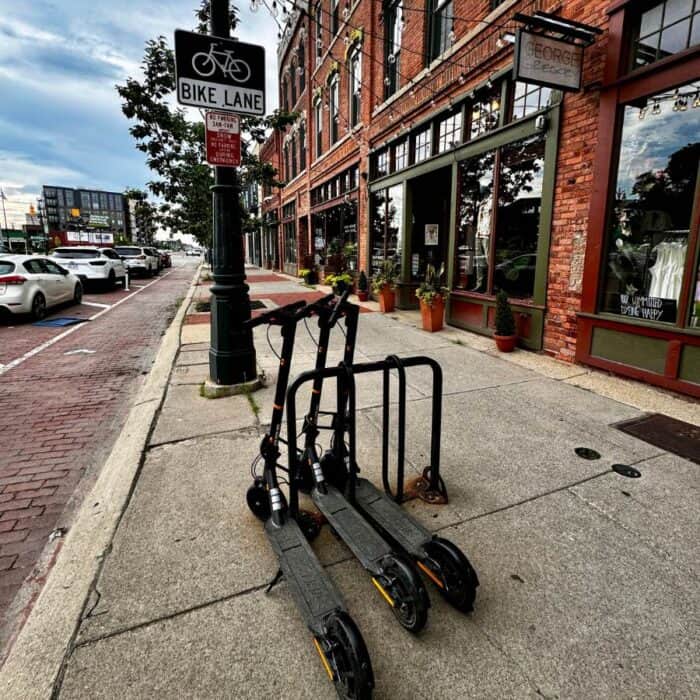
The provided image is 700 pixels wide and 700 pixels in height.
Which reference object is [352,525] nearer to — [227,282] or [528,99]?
[227,282]

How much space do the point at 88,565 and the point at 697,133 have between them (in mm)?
6331

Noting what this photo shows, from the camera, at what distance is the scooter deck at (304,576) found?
6.06 ft

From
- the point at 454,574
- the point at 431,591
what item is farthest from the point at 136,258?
the point at 454,574

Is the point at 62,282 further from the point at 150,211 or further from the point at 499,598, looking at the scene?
the point at 499,598

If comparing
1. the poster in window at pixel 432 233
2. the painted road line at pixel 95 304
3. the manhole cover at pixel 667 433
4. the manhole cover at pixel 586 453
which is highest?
the poster in window at pixel 432 233

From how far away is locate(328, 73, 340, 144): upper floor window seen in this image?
49.0 ft

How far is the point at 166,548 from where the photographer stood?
248cm

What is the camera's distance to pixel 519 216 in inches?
267

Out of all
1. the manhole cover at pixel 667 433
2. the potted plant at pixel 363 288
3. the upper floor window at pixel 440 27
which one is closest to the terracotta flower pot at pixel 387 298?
the potted plant at pixel 363 288

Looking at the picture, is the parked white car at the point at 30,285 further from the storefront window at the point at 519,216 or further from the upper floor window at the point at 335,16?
the upper floor window at the point at 335,16

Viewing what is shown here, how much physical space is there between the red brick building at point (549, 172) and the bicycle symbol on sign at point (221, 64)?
170 cm

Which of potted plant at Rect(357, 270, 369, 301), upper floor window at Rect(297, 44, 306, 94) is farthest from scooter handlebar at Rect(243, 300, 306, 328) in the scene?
upper floor window at Rect(297, 44, 306, 94)

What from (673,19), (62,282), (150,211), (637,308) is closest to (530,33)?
(673,19)

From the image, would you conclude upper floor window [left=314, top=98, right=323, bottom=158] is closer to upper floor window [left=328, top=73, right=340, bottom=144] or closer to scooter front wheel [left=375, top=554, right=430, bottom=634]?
upper floor window [left=328, top=73, right=340, bottom=144]
